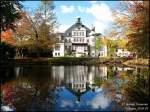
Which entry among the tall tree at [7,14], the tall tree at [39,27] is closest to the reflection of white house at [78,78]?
the tall tree at [7,14]

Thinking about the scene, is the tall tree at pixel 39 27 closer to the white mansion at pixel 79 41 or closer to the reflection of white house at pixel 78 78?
the reflection of white house at pixel 78 78

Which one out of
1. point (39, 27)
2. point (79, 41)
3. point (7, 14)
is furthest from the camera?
point (79, 41)

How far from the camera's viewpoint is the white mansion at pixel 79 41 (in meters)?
103

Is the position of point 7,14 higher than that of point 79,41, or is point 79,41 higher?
point 79,41

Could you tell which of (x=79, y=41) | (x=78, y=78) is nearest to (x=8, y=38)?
(x=78, y=78)

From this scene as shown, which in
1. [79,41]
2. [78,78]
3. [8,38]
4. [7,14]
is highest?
[79,41]

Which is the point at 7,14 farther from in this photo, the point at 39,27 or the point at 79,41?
the point at 79,41

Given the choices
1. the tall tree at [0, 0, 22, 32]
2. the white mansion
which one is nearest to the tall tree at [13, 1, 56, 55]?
the tall tree at [0, 0, 22, 32]

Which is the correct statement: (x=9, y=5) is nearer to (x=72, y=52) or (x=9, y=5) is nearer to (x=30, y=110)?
(x=30, y=110)

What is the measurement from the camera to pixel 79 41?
4198 inches

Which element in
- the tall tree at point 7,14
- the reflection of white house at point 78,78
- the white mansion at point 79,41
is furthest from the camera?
the white mansion at point 79,41

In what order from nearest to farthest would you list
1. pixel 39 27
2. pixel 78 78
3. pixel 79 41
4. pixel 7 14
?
pixel 78 78
pixel 7 14
pixel 39 27
pixel 79 41

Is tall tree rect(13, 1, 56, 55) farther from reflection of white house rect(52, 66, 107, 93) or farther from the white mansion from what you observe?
the white mansion

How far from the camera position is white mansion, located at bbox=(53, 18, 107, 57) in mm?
102762
